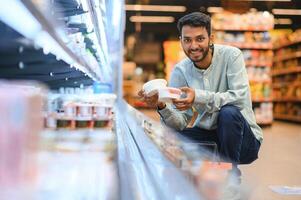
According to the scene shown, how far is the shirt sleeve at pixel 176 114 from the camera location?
169cm

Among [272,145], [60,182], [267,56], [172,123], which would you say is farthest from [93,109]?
[267,56]

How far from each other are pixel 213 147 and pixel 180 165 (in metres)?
0.72

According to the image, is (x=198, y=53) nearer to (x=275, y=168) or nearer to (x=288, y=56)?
(x=275, y=168)

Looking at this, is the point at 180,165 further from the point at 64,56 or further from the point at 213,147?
the point at 213,147

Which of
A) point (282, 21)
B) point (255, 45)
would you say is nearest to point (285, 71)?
point (255, 45)

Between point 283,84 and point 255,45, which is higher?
point 255,45

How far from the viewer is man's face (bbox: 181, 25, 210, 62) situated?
1.73 metres

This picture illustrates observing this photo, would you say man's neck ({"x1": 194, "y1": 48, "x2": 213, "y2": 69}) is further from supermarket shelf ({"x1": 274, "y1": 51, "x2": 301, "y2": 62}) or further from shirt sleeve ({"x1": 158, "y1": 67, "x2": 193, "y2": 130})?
supermarket shelf ({"x1": 274, "y1": 51, "x2": 301, "y2": 62})

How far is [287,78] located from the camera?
32.3ft

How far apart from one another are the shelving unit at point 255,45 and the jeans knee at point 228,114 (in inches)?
233

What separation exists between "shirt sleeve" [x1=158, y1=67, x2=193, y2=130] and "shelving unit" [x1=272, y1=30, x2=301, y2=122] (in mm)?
7664

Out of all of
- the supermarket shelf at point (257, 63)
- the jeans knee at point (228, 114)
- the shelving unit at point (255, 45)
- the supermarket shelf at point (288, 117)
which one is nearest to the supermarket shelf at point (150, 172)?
the jeans knee at point (228, 114)

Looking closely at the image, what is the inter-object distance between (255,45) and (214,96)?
251 inches

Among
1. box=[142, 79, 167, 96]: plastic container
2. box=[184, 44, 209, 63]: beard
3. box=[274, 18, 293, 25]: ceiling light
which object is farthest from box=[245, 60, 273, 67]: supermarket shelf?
box=[142, 79, 167, 96]: plastic container
